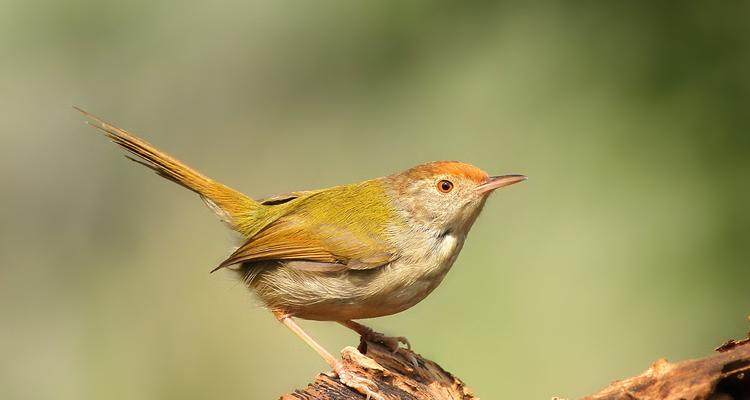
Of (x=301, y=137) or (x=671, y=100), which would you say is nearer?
(x=671, y=100)

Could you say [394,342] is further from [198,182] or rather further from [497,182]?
[198,182]

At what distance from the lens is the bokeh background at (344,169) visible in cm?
689

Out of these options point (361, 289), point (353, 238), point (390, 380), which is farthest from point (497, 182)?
point (390, 380)

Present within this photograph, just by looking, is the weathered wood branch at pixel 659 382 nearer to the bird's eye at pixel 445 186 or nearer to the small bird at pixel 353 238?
the small bird at pixel 353 238

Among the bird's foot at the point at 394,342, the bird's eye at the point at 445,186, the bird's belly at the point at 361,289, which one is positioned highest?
the bird's eye at the point at 445,186

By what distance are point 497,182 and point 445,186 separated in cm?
30

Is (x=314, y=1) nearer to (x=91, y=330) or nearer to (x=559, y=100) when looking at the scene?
(x=559, y=100)

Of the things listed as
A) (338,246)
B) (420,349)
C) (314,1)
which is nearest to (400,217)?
(338,246)

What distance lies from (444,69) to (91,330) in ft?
13.0

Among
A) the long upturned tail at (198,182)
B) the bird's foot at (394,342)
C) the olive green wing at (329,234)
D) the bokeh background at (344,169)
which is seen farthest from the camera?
the bokeh background at (344,169)

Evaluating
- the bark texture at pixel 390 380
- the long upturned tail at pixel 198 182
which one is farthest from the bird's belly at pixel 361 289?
the long upturned tail at pixel 198 182

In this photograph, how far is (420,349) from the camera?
7.30m

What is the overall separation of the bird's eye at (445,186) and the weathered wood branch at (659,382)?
1196 mm

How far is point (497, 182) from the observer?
4918mm
